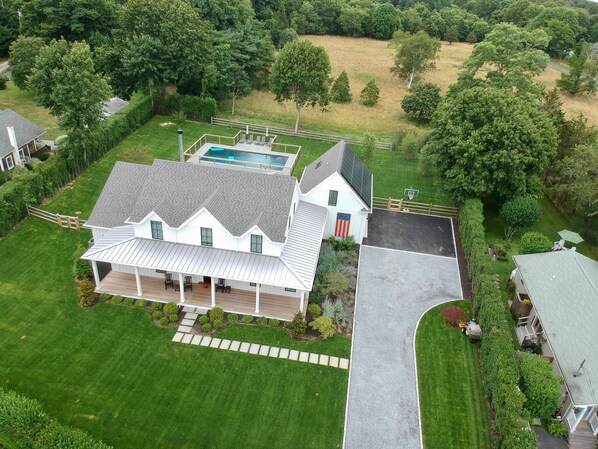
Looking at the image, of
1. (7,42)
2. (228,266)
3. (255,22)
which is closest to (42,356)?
(228,266)

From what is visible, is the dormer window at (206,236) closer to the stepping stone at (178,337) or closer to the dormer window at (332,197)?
the stepping stone at (178,337)

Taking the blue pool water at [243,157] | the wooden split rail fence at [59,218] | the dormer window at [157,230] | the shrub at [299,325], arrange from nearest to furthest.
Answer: the shrub at [299,325]
the dormer window at [157,230]
the wooden split rail fence at [59,218]
the blue pool water at [243,157]

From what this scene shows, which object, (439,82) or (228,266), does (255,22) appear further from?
(228,266)

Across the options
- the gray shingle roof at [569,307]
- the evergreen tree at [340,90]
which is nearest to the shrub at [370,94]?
the evergreen tree at [340,90]

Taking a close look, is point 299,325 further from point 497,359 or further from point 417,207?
point 417,207

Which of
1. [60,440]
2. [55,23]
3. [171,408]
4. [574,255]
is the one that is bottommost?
[171,408]

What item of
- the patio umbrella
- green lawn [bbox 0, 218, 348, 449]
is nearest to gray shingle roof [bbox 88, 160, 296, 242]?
green lawn [bbox 0, 218, 348, 449]
